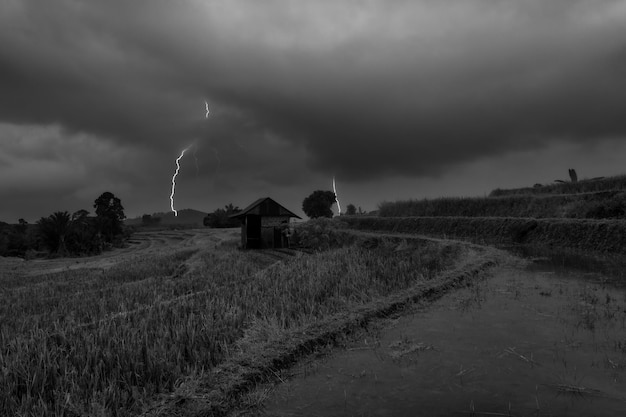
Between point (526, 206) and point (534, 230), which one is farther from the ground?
point (526, 206)

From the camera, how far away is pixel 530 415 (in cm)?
339

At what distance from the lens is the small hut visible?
105 feet

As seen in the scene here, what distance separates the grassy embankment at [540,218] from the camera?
591 inches

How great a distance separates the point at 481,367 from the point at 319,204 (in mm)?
72321

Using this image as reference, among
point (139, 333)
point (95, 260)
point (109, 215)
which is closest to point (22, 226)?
point (109, 215)

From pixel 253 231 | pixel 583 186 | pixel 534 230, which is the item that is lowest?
pixel 534 230

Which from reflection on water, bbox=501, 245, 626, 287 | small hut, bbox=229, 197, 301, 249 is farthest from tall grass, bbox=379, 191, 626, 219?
small hut, bbox=229, 197, 301, 249

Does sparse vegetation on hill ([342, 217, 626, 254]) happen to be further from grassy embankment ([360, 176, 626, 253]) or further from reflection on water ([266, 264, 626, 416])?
reflection on water ([266, 264, 626, 416])

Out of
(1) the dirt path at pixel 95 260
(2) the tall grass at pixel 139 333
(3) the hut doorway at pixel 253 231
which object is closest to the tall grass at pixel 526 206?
(2) the tall grass at pixel 139 333

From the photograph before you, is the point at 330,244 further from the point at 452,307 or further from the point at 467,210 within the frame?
the point at 452,307

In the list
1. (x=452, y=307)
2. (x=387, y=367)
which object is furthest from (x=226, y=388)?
(x=452, y=307)

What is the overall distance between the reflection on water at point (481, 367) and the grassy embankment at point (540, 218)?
9301 millimetres

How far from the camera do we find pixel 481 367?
448 cm

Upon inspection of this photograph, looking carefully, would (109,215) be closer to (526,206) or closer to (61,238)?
(61,238)
